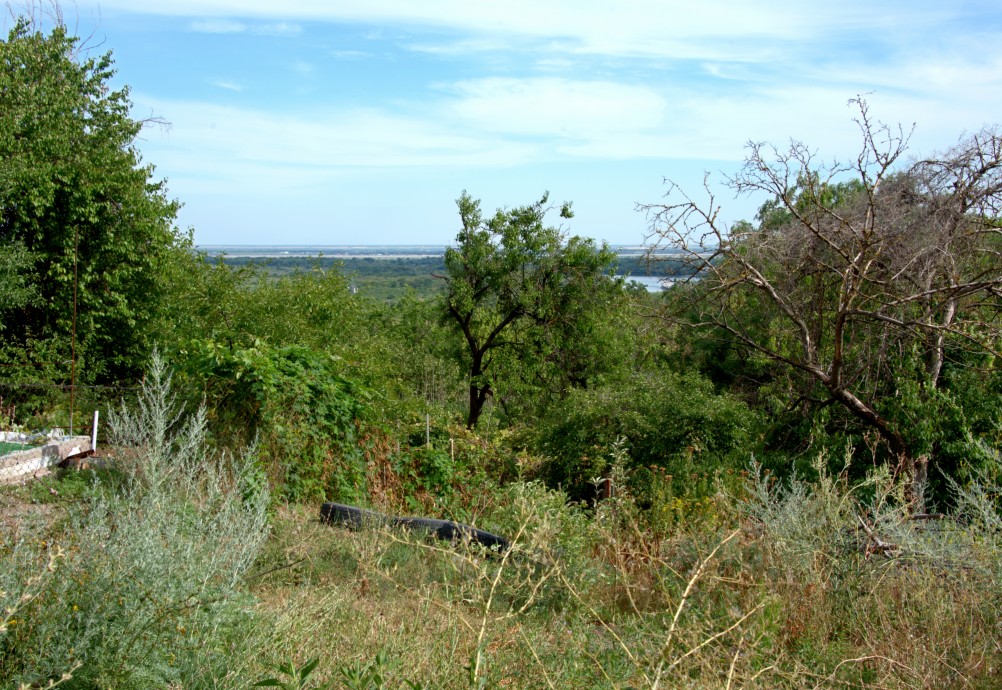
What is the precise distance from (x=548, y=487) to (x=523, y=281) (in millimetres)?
13930

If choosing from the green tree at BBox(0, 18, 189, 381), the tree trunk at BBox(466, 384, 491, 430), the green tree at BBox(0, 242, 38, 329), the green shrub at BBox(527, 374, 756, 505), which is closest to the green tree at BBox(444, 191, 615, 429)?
the tree trunk at BBox(466, 384, 491, 430)

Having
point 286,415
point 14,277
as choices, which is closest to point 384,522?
point 286,415

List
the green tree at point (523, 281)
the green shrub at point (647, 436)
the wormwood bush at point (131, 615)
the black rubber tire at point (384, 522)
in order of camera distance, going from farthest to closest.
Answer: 1. the green tree at point (523, 281)
2. the green shrub at point (647, 436)
3. the black rubber tire at point (384, 522)
4. the wormwood bush at point (131, 615)

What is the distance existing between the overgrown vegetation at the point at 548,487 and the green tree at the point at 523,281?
5742 millimetres

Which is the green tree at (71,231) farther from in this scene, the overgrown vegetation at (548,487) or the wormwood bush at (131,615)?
the wormwood bush at (131,615)

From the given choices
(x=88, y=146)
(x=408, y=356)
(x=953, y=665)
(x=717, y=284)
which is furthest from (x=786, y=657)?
(x=408, y=356)

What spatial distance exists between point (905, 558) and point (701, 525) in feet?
7.24

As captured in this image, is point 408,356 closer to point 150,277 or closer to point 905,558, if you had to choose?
point 150,277

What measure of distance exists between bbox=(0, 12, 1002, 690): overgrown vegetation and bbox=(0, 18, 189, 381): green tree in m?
0.09

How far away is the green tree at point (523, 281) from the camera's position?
2353cm

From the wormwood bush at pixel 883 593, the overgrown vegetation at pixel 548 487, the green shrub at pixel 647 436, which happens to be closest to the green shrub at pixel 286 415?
the overgrown vegetation at pixel 548 487

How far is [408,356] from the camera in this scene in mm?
36000

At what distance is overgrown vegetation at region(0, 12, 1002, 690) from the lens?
10.2 feet

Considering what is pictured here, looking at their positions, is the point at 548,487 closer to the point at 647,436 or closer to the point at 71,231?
the point at 647,436
